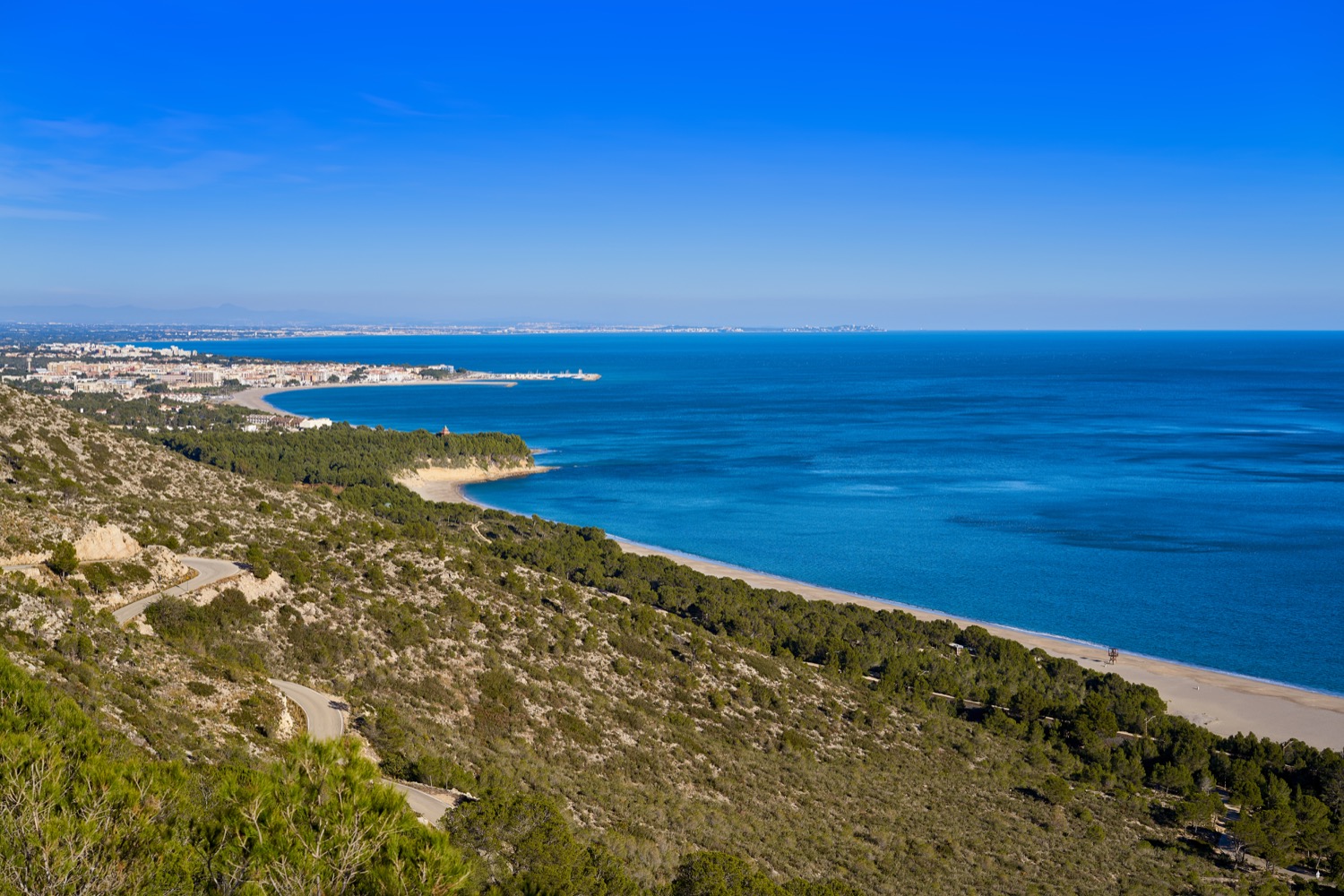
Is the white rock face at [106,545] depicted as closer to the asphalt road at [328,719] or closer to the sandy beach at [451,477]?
the asphalt road at [328,719]

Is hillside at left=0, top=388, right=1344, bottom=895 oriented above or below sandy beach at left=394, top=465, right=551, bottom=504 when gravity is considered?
above

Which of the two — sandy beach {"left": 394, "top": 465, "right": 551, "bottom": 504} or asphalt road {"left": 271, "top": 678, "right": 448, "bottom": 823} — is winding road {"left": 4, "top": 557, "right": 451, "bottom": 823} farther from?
sandy beach {"left": 394, "top": 465, "right": 551, "bottom": 504}

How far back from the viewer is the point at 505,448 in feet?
317

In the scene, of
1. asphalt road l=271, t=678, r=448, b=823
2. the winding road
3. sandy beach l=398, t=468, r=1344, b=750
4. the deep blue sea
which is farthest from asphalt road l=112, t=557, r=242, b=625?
the deep blue sea

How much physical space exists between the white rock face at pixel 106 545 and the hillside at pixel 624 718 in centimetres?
44

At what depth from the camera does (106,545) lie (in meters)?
25.5

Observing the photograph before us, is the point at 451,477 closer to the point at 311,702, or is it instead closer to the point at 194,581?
the point at 194,581

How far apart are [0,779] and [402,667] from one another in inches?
630

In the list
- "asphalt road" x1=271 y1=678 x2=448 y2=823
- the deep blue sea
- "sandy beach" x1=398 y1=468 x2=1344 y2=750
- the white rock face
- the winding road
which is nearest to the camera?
"asphalt road" x1=271 y1=678 x2=448 y2=823

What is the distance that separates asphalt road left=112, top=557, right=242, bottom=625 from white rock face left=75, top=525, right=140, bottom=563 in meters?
1.85

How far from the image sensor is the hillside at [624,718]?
53.0 ft

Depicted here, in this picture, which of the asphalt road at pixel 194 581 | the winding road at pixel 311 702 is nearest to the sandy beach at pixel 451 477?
the asphalt road at pixel 194 581

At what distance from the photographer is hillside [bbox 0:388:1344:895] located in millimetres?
16156

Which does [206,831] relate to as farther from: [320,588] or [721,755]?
[320,588]
